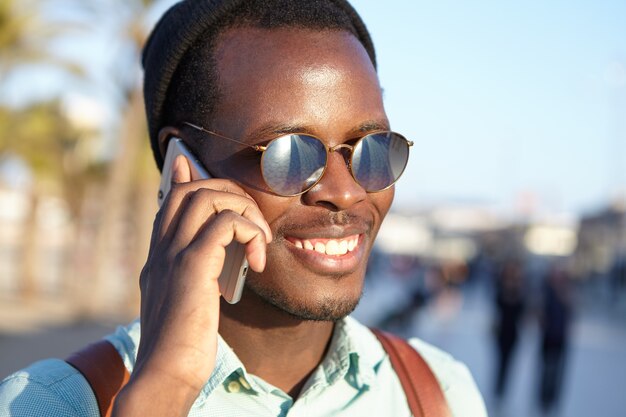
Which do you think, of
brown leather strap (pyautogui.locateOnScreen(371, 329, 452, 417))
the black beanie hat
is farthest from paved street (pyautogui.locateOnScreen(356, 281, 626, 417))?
the black beanie hat

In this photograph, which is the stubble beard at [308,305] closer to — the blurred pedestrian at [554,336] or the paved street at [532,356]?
the paved street at [532,356]

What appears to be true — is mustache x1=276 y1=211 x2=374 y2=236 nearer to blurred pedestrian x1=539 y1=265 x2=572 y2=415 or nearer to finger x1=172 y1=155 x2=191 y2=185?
finger x1=172 y1=155 x2=191 y2=185

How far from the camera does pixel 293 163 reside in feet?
5.66

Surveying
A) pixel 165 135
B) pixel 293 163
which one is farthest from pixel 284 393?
pixel 165 135

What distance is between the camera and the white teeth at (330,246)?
178cm

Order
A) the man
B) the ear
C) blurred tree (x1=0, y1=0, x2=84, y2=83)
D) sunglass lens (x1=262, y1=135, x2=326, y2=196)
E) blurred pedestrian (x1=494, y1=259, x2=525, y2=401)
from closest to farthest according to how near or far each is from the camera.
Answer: the man < sunglass lens (x1=262, y1=135, x2=326, y2=196) < the ear < blurred pedestrian (x1=494, y1=259, x2=525, y2=401) < blurred tree (x1=0, y1=0, x2=84, y2=83)

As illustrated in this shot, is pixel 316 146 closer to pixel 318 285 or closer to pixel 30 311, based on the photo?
pixel 318 285

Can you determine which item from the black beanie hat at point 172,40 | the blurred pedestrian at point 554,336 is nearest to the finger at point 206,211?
the black beanie hat at point 172,40

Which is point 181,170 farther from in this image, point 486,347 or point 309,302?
point 486,347

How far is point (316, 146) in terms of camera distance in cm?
175

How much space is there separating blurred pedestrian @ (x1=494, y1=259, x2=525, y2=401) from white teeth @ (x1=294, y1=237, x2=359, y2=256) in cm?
838

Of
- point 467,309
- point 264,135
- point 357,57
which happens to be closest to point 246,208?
point 264,135

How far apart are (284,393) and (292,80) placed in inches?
31.5

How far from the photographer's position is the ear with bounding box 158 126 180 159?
2.01 meters
